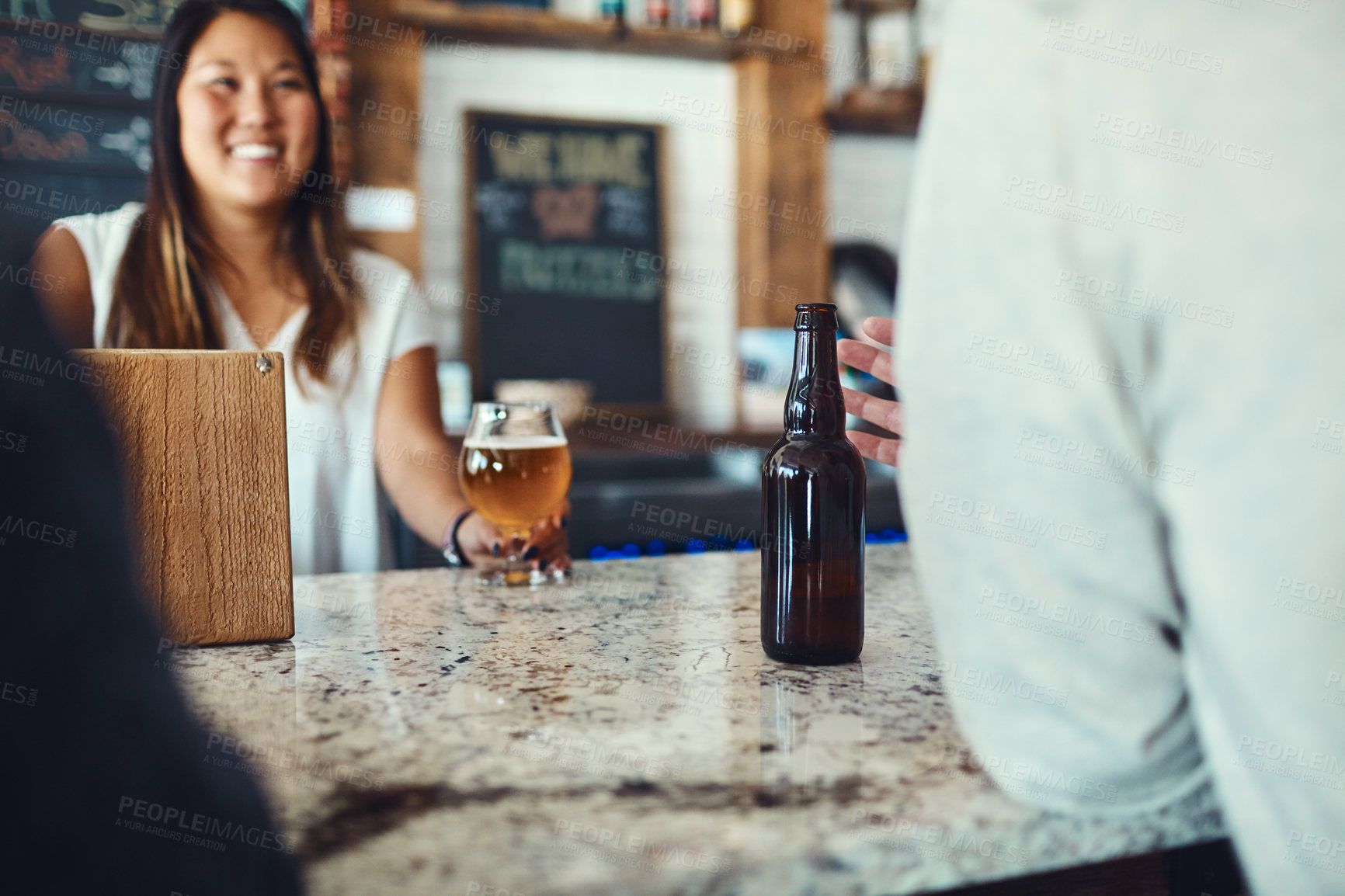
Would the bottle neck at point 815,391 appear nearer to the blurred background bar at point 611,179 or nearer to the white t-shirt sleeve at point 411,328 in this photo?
the white t-shirt sleeve at point 411,328

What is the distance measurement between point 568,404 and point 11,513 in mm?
2893

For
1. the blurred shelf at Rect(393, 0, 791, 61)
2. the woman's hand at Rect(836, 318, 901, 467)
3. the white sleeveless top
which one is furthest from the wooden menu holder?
the blurred shelf at Rect(393, 0, 791, 61)

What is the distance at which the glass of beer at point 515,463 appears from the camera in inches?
39.5

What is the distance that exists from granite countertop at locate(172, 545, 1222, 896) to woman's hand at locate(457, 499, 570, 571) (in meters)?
0.25

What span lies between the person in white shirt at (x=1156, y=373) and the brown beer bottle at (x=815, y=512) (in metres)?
0.23

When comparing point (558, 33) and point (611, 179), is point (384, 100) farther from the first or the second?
point (611, 179)

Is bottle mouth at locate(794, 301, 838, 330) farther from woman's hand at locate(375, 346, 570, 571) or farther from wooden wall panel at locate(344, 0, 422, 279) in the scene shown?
wooden wall panel at locate(344, 0, 422, 279)

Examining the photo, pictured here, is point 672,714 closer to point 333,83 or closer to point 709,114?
point 333,83

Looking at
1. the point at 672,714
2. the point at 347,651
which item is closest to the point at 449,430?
the point at 347,651

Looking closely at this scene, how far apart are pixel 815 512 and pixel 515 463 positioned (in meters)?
0.40

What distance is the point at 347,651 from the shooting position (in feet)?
2.53

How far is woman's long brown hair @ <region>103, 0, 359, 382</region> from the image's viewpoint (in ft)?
4.83

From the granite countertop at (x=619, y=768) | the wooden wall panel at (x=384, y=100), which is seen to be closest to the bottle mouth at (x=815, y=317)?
the granite countertop at (x=619, y=768)

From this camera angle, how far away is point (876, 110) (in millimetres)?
3504
